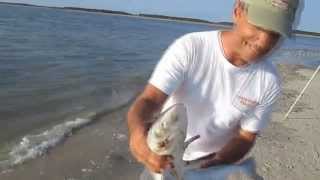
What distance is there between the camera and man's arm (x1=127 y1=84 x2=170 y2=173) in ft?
8.74

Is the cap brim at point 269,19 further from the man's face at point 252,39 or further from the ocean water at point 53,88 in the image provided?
the ocean water at point 53,88

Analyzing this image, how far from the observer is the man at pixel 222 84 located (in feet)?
9.53

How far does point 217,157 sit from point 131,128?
75 cm

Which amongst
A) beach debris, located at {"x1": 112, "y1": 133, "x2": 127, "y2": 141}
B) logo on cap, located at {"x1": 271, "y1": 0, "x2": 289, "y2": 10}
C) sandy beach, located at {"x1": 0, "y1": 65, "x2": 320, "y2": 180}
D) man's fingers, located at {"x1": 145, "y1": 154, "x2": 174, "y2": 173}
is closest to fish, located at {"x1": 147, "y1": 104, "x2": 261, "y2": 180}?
man's fingers, located at {"x1": 145, "y1": 154, "x2": 174, "y2": 173}

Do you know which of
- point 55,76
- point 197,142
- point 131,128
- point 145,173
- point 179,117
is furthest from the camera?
point 55,76

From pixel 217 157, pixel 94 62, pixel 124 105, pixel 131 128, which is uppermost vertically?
pixel 131 128

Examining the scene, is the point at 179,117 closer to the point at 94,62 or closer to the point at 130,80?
the point at 130,80

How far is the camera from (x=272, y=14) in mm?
2877

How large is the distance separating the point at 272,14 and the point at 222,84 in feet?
1.65

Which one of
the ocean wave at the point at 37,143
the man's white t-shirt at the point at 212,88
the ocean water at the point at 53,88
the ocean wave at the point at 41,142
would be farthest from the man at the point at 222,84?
the ocean wave at the point at 37,143

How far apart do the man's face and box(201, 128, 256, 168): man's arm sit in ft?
1.83

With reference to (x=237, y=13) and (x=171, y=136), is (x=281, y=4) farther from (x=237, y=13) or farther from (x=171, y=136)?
(x=171, y=136)

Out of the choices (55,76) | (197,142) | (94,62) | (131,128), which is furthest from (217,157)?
(94,62)

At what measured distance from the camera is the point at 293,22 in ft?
9.99
